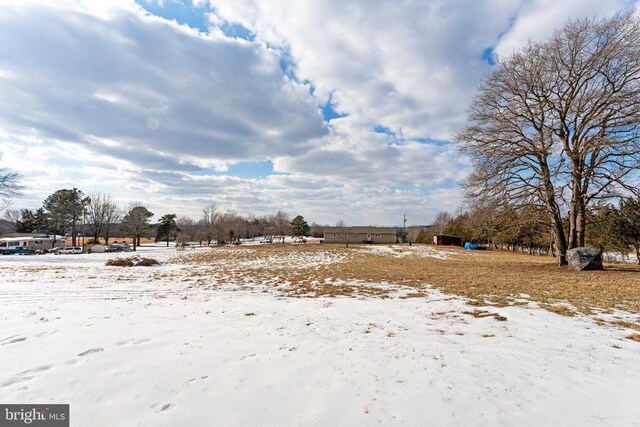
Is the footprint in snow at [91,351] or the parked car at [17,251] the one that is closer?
the footprint in snow at [91,351]

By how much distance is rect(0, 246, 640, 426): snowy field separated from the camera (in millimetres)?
2867

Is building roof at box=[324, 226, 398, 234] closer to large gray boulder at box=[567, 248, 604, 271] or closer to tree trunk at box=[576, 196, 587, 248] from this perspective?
tree trunk at box=[576, 196, 587, 248]

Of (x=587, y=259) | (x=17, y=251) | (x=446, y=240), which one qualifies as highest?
(x=587, y=259)

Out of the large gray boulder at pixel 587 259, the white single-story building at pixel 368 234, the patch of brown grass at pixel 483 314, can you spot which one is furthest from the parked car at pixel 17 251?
the large gray boulder at pixel 587 259

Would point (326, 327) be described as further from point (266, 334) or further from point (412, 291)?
point (412, 291)

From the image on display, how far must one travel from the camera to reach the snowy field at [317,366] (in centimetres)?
287

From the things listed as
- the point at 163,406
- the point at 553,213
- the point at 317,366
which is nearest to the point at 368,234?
the point at 553,213

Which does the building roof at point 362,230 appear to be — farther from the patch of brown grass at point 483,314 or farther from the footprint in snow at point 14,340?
the footprint in snow at point 14,340

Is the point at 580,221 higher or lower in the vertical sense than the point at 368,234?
higher

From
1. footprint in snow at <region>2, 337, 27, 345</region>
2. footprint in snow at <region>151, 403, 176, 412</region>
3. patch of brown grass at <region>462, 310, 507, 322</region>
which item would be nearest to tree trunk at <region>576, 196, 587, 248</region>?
patch of brown grass at <region>462, 310, 507, 322</region>

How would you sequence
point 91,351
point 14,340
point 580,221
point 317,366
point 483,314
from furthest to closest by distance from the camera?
point 580,221 < point 483,314 < point 14,340 < point 91,351 < point 317,366

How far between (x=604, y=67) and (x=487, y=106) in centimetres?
503

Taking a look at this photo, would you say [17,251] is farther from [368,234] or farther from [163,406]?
[368,234]

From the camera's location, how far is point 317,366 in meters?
3.86
